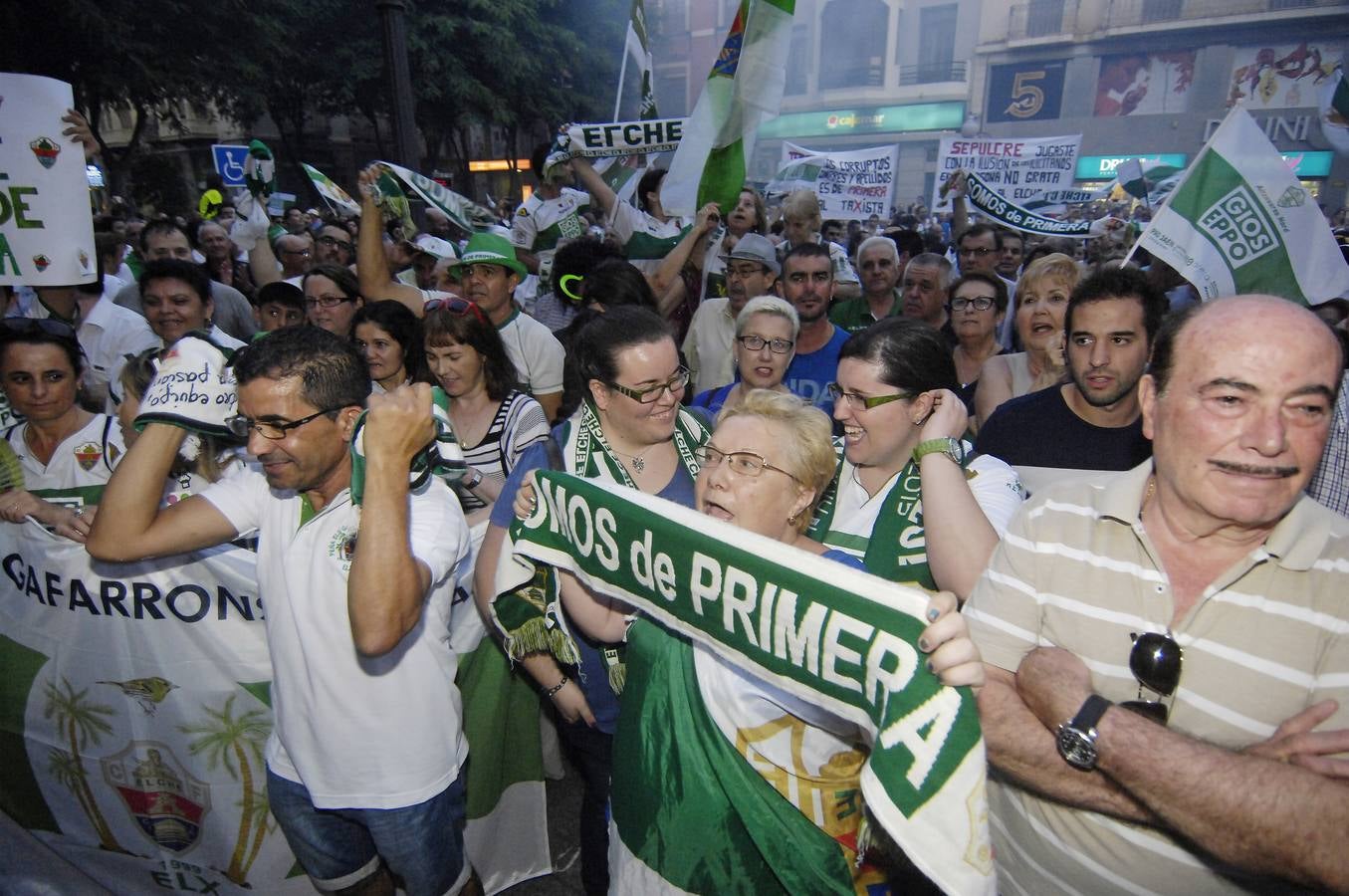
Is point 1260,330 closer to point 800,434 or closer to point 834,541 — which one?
point 800,434

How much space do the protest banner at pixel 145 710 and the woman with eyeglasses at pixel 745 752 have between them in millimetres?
1449

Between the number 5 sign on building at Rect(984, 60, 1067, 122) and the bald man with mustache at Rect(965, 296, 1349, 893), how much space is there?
44.3 metres

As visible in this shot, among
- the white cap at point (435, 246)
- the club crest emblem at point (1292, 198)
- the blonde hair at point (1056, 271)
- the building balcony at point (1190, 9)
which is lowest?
the blonde hair at point (1056, 271)

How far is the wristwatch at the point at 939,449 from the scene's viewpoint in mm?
2104

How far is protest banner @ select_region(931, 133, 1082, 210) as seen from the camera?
11453 millimetres

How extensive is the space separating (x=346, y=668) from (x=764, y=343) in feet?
7.48

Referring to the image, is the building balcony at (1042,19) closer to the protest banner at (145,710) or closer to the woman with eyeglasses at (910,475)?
the woman with eyeglasses at (910,475)

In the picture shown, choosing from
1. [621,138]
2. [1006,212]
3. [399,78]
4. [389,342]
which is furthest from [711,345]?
[1006,212]

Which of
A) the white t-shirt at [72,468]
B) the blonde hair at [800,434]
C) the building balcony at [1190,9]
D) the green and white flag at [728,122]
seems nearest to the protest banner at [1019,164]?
the green and white flag at [728,122]

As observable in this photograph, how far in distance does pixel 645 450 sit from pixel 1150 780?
5.56 feet

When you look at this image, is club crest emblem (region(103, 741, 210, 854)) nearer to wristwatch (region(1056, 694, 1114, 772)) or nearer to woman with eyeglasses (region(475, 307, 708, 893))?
woman with eyeglasses (region(475, 307, 708, 893))

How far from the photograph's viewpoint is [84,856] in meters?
2.77

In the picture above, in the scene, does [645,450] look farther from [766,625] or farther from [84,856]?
[84,856]

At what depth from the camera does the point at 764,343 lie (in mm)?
3574
